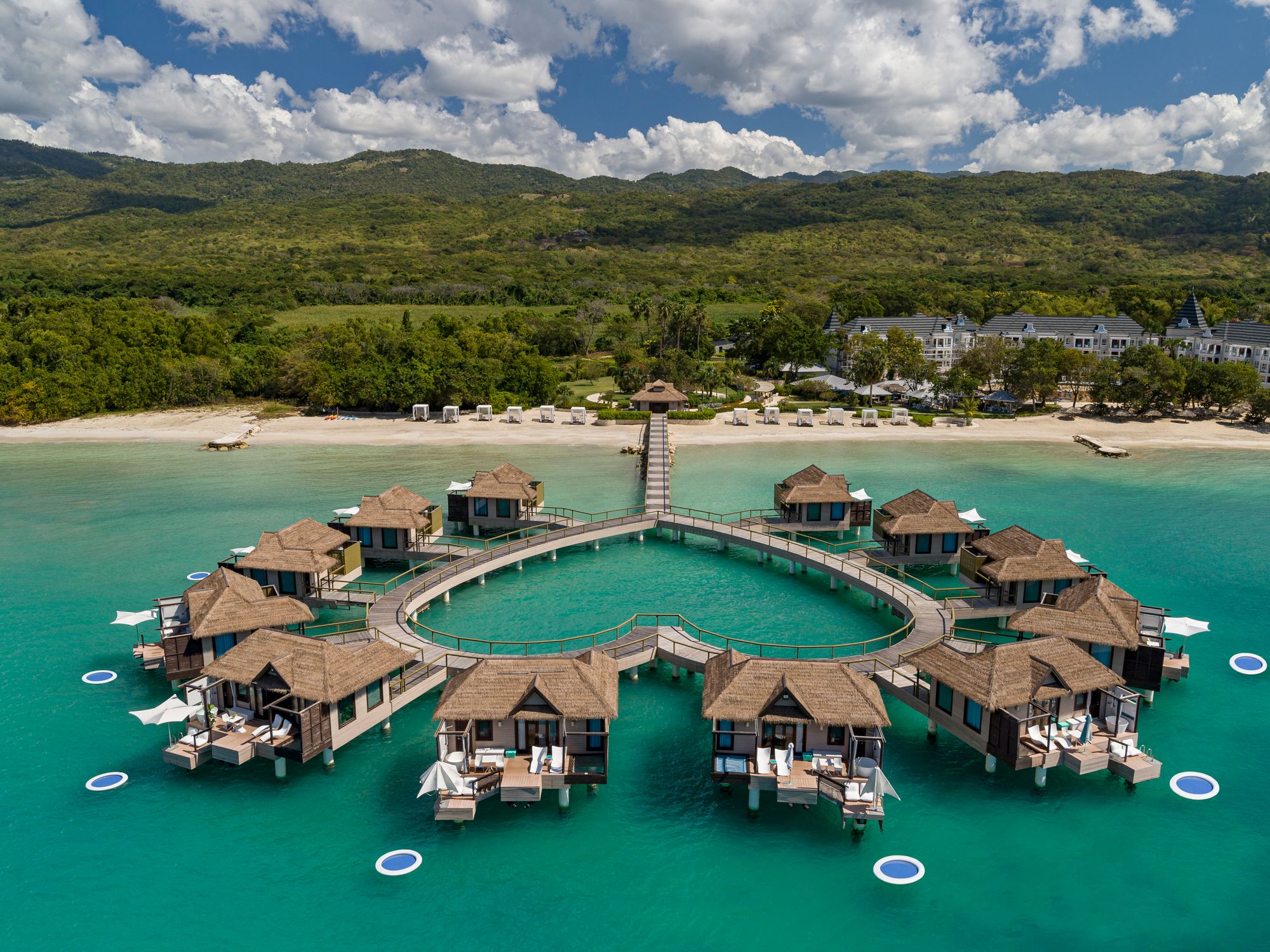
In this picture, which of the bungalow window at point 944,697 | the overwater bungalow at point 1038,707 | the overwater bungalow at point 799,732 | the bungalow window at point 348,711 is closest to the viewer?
the overwater bungalow at point 799,732

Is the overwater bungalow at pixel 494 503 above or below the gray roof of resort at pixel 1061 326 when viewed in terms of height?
below

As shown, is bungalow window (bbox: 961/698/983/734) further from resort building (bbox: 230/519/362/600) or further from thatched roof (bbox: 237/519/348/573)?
thatched roof (bbox: 237/519/348/573)

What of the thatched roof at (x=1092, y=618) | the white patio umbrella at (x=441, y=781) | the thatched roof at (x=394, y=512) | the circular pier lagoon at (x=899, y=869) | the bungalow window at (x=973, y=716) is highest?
the thatched roof at (x=394, y=512)

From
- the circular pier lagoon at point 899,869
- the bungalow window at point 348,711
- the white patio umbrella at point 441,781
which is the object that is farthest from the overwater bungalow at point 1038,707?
the bungalow window at point 348,711

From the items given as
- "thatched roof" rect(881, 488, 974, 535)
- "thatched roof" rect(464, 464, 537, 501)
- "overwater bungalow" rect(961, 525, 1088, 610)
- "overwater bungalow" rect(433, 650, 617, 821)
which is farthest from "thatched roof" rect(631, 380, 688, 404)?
"overwater bungalow" rect(433, 650, 617, 821)

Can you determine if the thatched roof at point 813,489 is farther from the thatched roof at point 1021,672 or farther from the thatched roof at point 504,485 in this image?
the thatched roof at point 1021,672

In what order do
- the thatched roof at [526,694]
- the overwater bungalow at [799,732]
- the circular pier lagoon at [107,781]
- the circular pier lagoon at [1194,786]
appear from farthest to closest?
the circular pier lagoon at [107,781] < the thatched roof at [526,694] < the circular pier lagoon at [1194,786] < the overwater bungalow at [799,732]
